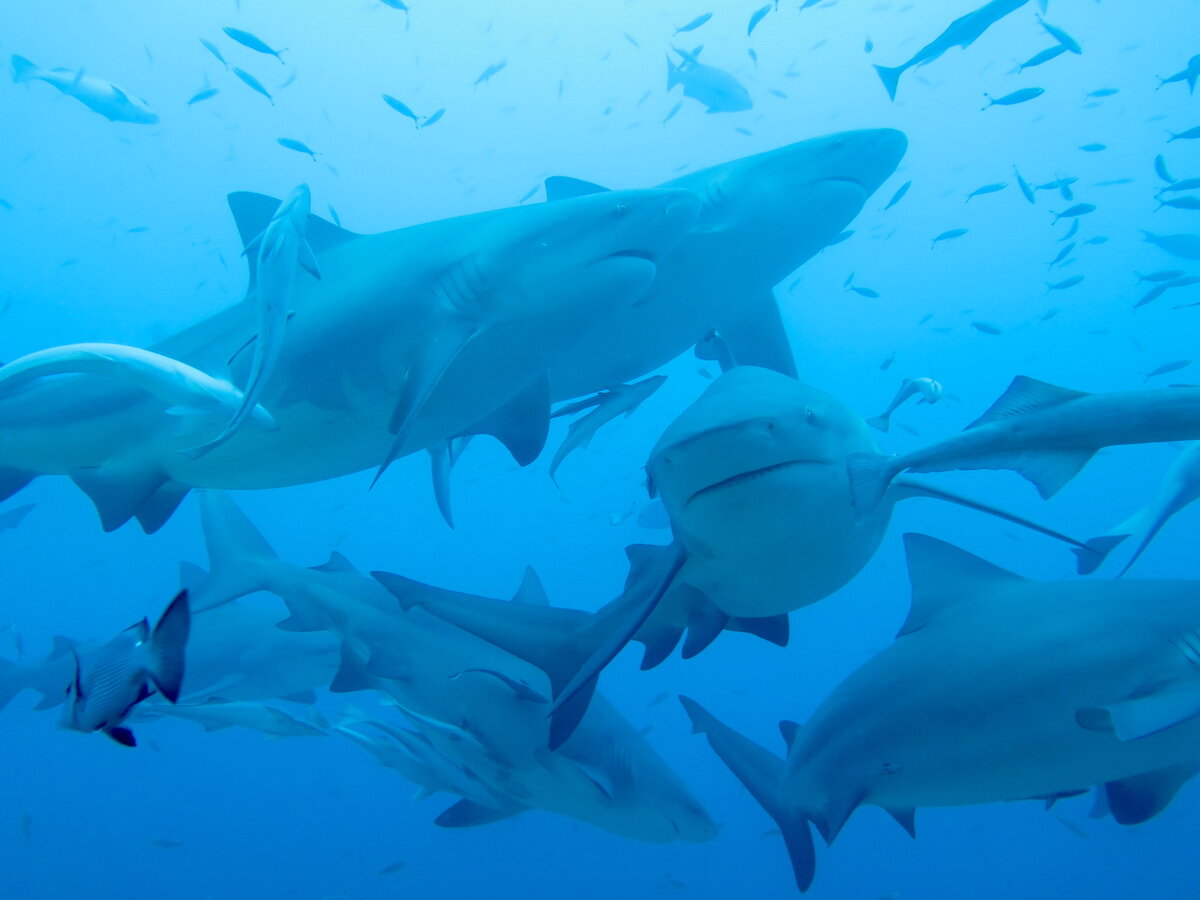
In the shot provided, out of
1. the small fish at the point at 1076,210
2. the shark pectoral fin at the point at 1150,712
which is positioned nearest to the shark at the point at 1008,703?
the shark pectoral fin at the point at 1150,712

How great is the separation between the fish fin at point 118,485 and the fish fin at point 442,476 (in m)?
1.43

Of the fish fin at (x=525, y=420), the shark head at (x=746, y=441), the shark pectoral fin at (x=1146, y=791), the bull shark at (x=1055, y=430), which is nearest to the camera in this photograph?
the bull shark at (x=1055, y=430)

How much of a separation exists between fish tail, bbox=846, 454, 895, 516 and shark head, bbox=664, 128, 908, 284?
2.25 metres

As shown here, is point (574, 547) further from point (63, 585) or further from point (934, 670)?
point (934, 670)

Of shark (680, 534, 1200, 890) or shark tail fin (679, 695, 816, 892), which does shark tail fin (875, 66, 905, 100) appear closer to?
shark (680, 534, 1200, 890)

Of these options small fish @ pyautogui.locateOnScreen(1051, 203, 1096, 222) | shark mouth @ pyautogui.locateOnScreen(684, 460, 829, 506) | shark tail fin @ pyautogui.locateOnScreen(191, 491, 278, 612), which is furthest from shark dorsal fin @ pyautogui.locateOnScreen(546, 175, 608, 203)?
small fish @ pyautogui.locateOnScreen(1051, 203, 1096, 222)

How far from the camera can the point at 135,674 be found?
1838 mm

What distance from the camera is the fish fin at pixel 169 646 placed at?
5.94 ft

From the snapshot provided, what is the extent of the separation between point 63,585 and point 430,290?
4898 centimetres

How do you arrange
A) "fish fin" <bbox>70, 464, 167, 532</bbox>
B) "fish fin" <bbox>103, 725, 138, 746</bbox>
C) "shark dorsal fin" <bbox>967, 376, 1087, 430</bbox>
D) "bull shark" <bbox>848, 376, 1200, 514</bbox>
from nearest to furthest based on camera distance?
1. "bull shark" <bbox>848, 376, 1200, 514</bbox>
2. "shark dorsal fin" <bbox>967, 376, 1087, 430</bbox>
3. "fish fin" <bbox>103, 725, 138, 746</bbox>
4. "fish fin" <bbox>70, 464, 167, 532</bbox>

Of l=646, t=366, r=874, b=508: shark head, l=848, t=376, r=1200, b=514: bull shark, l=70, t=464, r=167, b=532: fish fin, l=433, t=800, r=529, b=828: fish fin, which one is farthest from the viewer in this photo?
l=433, t=800, r=529, b=828: fish fin

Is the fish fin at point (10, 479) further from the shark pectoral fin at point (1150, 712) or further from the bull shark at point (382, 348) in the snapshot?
the shark pectoral fin at point (1150, 712)

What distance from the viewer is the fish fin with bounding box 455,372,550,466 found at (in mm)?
3324

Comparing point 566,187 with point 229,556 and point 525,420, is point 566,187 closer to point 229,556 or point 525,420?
point 525,420
